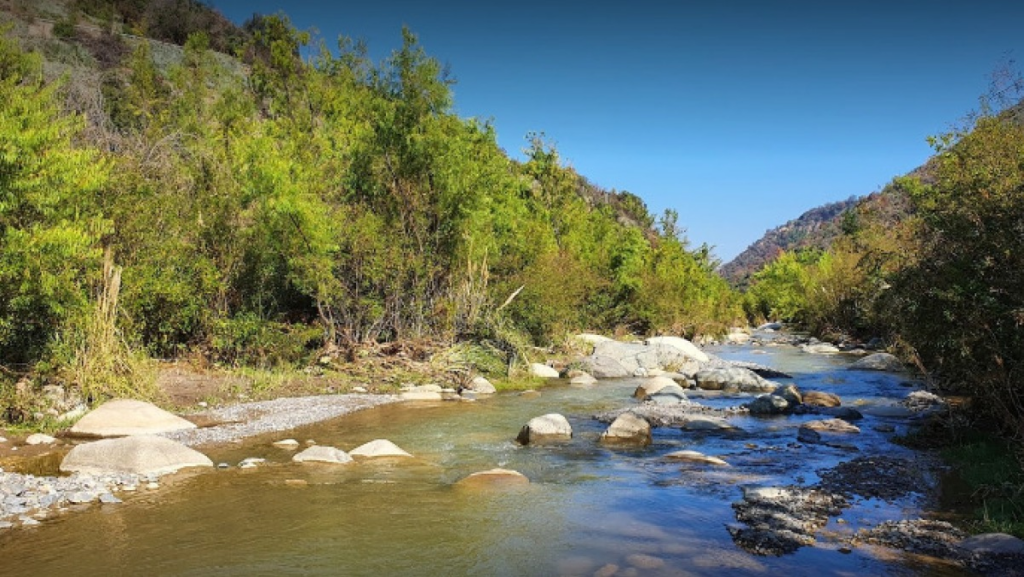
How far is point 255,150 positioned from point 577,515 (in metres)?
15.7

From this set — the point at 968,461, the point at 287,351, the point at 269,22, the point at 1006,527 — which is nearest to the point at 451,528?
the point at 1006,527

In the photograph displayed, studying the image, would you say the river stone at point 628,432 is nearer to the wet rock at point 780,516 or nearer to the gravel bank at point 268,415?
the wet rock at point 780,516

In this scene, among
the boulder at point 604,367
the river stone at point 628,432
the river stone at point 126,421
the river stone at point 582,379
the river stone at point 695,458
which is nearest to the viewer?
the river stone at point 695,458

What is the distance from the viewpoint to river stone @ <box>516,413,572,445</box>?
42.1 ft

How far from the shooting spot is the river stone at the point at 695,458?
36.8 ft

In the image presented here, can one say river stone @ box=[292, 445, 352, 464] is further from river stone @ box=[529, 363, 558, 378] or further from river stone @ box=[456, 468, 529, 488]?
river stone @ box=[529, 363, 558, 378]

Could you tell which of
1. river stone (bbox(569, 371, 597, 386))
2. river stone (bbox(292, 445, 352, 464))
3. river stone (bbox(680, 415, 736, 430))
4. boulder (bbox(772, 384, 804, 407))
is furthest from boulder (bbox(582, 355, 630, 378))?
river stone (bbox(292, 445, 352, 464))

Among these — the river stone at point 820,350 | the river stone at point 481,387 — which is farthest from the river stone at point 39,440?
the river stone at point 820,350

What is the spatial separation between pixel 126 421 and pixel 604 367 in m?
17.0

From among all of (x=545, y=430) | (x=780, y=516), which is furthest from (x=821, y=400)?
(x=780, y=516)

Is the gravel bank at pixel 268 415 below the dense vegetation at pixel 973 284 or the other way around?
below

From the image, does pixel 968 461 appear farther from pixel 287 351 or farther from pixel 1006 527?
pixel 287 351

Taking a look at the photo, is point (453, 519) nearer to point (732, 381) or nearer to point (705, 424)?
point (705, 424)

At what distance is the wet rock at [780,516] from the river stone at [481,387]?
1123cm
